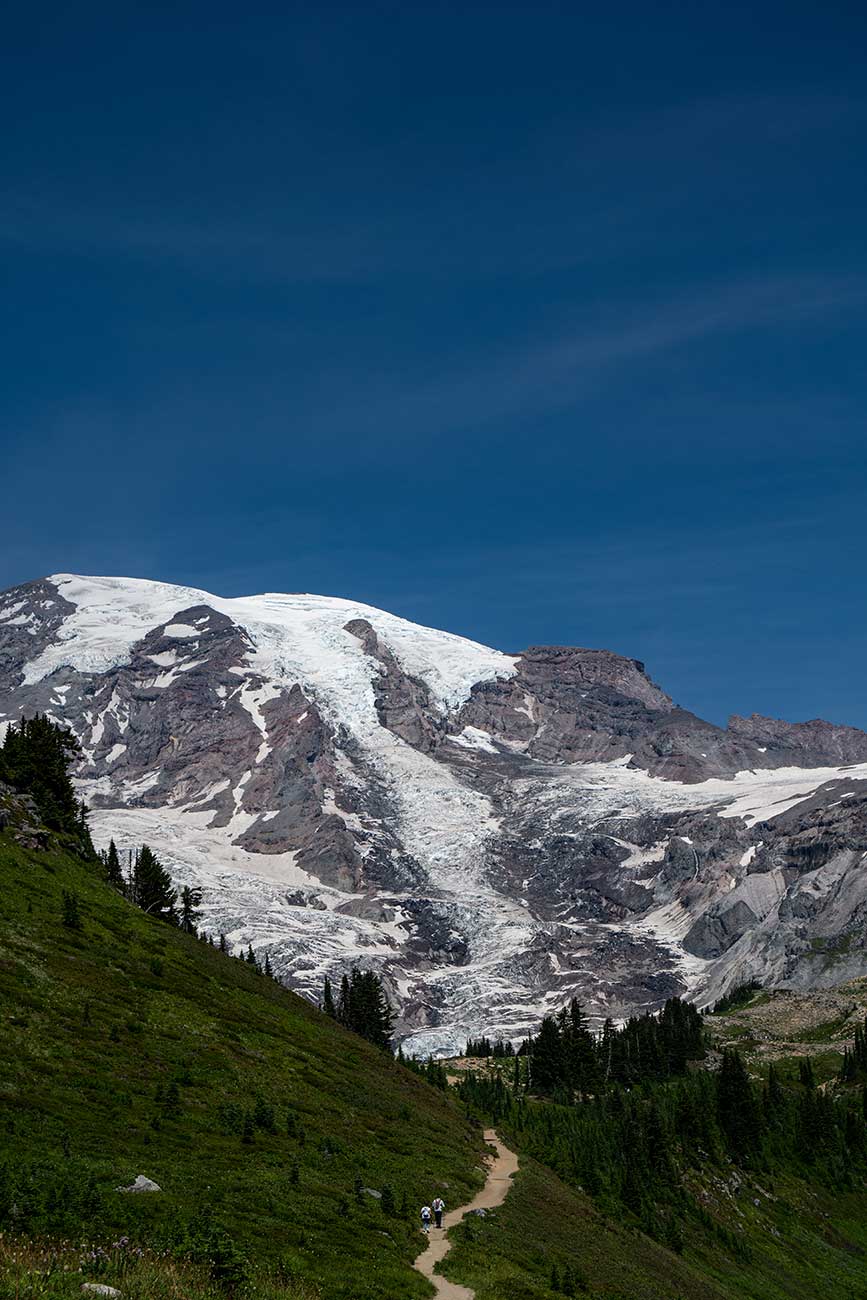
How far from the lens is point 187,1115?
44531 millimetres

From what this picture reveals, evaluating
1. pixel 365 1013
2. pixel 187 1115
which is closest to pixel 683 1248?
pixel 187 1115

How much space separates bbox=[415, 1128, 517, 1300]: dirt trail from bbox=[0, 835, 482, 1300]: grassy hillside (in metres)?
0.94

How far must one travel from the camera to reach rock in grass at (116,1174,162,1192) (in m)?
31.9

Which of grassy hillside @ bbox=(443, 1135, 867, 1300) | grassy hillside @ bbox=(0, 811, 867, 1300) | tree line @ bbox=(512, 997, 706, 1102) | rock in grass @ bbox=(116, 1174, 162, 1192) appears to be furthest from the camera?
tree line @ bbox=(512, 997, 706, 1102)

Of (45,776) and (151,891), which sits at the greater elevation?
(45,776)

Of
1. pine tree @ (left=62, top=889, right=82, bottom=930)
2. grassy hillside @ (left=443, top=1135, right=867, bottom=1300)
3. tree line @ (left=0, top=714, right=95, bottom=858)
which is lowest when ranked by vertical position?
grassy hillside @ (left=443, top=1135, right=867, bottom=1300)

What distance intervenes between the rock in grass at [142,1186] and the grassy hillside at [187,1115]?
377 mm

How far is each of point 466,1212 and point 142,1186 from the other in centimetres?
2162

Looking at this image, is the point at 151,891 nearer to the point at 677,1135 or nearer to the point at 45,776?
the point at 45,776

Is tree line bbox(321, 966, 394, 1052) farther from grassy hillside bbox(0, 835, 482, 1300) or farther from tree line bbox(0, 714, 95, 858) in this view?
grassy hillside bbox(0, 835, 482, 1300)

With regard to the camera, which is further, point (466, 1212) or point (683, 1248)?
point (683, 1248)

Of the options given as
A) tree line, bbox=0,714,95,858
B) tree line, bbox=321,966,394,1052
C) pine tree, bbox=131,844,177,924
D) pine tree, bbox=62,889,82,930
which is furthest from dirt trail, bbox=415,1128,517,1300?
tree line, bbox=321,966,394,1052

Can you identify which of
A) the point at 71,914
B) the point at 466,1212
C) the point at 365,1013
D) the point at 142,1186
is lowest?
the point at 365,1013

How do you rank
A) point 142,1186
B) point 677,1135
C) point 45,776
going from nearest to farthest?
1. point 142,1186
2. point 677,1135
3. point 45,776
